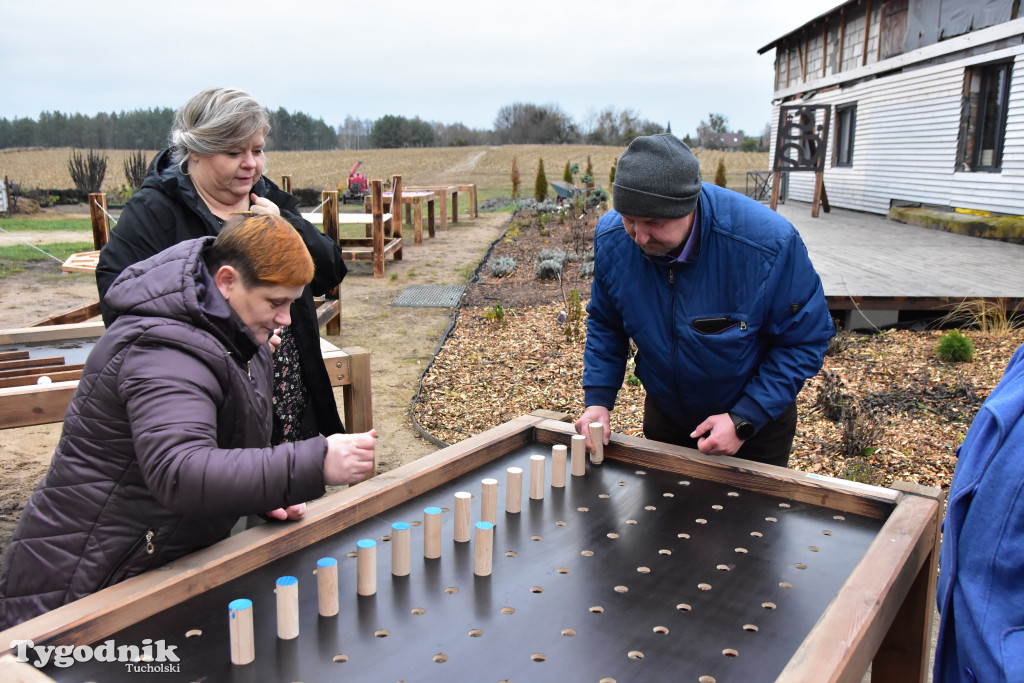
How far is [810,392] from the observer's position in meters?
5.63

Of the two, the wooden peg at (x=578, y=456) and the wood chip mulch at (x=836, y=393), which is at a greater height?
the wooden peg at (x=578, y=456)

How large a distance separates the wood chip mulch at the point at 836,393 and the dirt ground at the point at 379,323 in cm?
27

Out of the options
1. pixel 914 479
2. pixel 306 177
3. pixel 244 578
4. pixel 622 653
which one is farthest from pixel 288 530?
pixel 306 177

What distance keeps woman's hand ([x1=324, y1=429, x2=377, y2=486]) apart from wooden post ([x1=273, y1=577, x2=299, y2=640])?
192 millimetres

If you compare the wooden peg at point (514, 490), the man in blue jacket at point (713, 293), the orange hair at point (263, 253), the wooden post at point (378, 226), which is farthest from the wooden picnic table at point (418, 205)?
the orange hair at point (263, 253)

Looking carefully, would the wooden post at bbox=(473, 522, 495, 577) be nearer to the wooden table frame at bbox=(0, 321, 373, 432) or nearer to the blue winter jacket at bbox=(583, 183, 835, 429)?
the blue winter jacket at bbox=(583, 183, 835, 429)

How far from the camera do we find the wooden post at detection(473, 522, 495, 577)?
1.63 metres

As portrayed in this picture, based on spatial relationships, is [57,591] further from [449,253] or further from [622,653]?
[449,253]

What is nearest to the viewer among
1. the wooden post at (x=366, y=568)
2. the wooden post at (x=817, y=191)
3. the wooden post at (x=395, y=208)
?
the wooden post at (x=366, y=568)

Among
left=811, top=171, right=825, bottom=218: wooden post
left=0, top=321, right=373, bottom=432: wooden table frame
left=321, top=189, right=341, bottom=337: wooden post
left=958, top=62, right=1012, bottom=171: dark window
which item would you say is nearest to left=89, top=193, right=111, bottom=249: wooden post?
left=321, top=189, right=341, bottom=337: wooden post

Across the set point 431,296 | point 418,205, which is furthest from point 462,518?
point 418,205

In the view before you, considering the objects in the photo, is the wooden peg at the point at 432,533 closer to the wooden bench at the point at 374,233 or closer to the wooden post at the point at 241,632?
the wooden post at the point at 241,632

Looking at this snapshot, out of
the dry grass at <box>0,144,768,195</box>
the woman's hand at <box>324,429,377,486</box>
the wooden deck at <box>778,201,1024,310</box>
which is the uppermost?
the dry grass at <box>0,144,768,195</box>

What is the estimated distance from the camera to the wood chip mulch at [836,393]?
4441 mm
